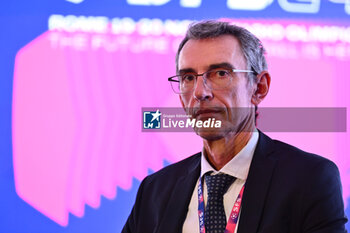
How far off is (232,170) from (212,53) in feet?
1.49

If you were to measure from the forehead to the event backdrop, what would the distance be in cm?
93

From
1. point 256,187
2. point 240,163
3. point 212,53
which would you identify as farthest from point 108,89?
point 256,187

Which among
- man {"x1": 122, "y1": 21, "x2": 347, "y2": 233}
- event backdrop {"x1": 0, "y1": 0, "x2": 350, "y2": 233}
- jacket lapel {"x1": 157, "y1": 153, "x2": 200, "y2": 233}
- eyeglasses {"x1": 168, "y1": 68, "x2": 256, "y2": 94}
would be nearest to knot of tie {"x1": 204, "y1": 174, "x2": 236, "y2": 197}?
man {"x1": 122, "y1": 21, "x2": 347, "y2": 233}

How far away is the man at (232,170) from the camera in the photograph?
4.90 ft

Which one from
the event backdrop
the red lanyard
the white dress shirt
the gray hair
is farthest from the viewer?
the event backdrop

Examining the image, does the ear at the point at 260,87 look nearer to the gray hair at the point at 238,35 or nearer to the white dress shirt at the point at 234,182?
the gray hair at the point at 238,35

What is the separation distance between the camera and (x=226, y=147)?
1765mm

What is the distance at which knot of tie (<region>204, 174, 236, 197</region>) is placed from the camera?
1.67 m

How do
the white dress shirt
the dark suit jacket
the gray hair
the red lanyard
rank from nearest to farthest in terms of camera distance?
the dark suit jacket, the red lanyard, the white dress shirt, the gray hair

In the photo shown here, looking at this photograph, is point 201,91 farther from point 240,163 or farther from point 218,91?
point 240,163

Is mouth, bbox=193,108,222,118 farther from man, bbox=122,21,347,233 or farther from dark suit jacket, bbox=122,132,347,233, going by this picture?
dark suit jacket, bbox=122,132,347,233

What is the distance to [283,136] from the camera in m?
2.70

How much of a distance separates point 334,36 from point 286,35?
0.99ft

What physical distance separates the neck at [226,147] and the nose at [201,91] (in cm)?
18
